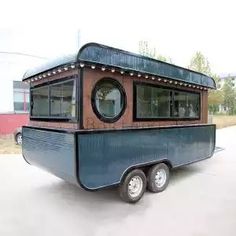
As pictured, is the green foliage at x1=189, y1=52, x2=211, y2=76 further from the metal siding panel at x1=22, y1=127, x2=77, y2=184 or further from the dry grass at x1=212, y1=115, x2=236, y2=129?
the metal siding panel at x1=22, y1=127, x2=77, y2=184

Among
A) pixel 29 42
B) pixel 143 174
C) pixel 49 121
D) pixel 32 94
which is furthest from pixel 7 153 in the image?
pixel 29 42

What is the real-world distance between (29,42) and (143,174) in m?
13.1

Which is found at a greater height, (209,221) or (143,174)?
(143,174)

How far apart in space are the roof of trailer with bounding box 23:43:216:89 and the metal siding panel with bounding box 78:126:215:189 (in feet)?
3.33

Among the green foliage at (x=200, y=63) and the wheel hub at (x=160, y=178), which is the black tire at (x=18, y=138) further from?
the green foliage at (x=200, y=63)

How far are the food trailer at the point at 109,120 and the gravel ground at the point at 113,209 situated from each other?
41cm

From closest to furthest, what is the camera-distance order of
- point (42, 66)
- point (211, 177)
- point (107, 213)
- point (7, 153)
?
point (107, 213), point (42, 66), point (211, 177), point (7, 153)

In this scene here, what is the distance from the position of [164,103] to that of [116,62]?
151 centimetres

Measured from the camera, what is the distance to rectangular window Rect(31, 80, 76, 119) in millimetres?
3873

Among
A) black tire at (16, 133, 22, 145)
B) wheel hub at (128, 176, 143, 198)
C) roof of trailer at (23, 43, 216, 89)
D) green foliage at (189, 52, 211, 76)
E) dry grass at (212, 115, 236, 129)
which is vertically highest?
green foliage at (189, 52, 211, 76)

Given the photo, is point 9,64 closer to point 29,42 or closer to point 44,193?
point 29,42

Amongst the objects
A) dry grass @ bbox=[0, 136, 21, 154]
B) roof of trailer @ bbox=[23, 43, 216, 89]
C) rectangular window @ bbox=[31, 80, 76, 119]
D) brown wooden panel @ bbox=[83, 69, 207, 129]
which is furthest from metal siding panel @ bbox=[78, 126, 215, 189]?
dry grass @ bbox=[0, 136, 21, 154]

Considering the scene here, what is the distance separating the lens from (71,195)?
4641mm

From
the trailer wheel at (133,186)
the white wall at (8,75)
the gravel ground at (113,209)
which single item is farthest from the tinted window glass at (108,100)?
the white wall at (8,75)
